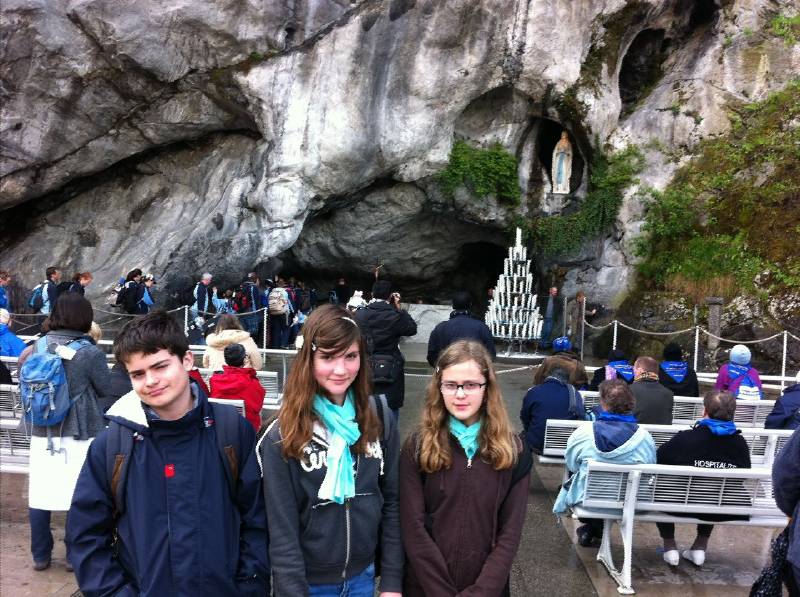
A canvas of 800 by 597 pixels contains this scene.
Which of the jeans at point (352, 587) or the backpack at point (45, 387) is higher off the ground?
the backpack at point (45, 387)

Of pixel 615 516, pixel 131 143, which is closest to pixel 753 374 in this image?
pixel 615 516

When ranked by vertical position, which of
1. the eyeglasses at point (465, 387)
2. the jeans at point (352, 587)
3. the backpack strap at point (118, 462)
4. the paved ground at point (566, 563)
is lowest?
the paved ground at point (566, 563)

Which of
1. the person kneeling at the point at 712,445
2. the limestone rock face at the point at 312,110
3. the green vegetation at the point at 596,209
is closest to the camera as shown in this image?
the person kneeling at the point at 712,445

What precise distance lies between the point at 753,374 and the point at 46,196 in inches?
627

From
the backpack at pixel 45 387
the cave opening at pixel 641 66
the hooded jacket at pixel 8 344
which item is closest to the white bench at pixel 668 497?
the backpack at pixel 45 387

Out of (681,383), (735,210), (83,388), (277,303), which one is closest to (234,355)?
(83,388)

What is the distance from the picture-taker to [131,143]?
595 inches

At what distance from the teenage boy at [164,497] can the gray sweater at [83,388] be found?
1831 mm

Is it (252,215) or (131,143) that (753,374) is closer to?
(252,215)

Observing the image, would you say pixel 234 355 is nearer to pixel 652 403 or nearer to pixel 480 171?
pixel 652 403

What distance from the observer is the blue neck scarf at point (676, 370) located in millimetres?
6586

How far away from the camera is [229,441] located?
2326mm

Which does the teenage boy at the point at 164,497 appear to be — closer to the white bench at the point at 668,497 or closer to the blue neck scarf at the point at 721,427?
the white bench at the point at 668,497

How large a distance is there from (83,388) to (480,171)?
507 inches
